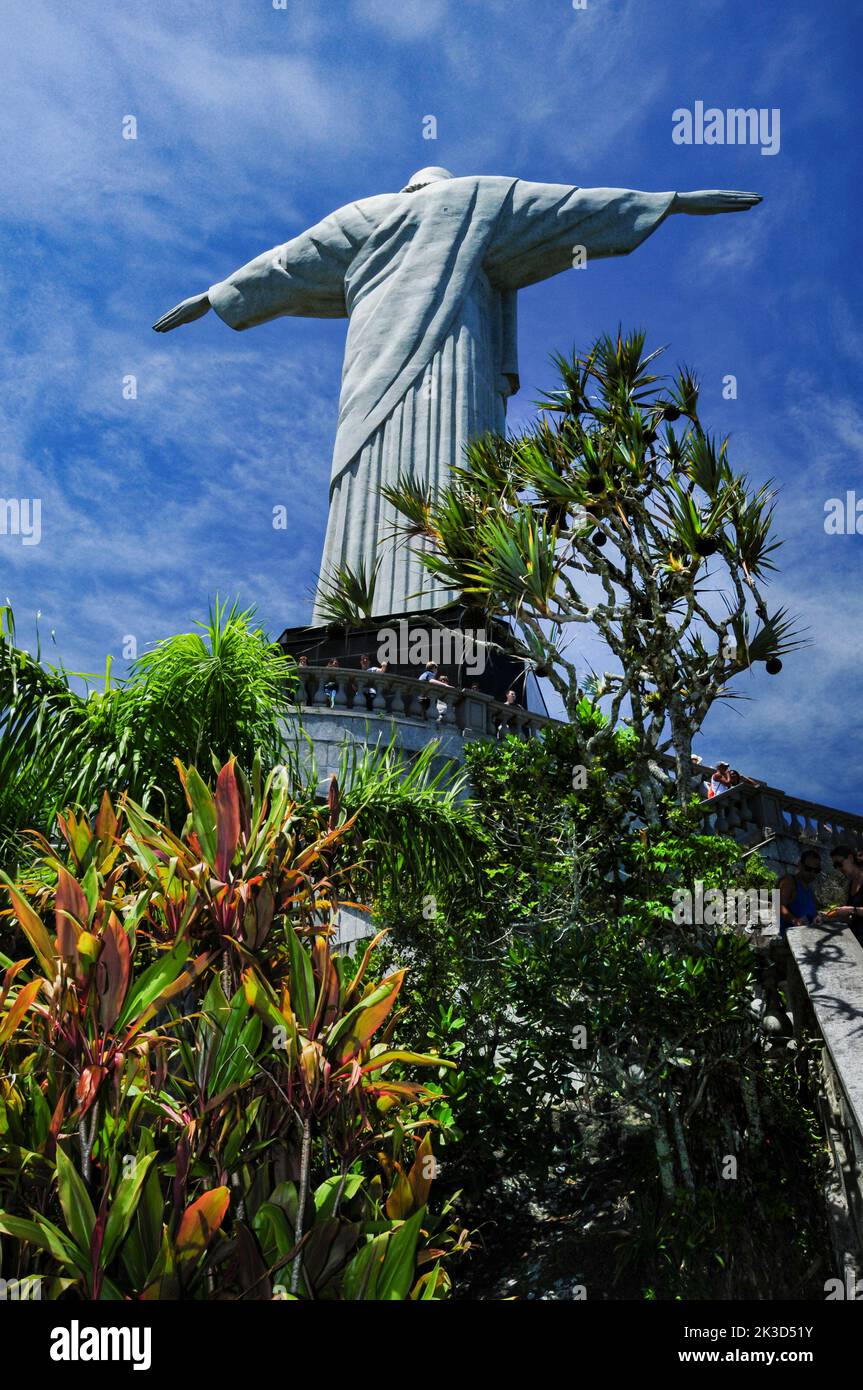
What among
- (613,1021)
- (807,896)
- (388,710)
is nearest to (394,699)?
(388,710)

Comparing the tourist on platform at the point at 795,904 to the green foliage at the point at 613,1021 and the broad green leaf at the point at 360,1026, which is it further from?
the broad green leaf at the point at 360,1026

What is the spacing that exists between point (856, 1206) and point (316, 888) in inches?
130

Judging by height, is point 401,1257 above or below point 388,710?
below

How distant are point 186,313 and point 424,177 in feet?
21.9

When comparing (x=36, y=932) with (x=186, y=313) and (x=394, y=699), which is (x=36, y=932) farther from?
(x=186, y=313)

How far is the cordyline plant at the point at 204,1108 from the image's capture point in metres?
3.32

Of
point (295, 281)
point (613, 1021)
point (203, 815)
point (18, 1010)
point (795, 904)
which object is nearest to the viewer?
point (18, 1010)

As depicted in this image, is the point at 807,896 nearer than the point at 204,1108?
No

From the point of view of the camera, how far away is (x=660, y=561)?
29.1ft

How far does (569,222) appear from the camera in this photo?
73.6 feet

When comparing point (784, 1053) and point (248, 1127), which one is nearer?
point (248, 1127)

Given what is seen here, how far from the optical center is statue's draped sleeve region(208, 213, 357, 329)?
23.5 metres
